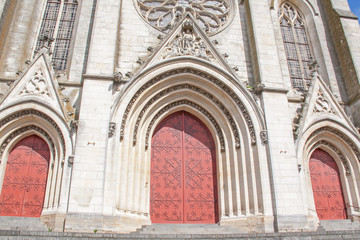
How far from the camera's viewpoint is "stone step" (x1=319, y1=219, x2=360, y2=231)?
34.5 feet

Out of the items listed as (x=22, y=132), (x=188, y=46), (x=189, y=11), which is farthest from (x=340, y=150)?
(x=22, y=132)

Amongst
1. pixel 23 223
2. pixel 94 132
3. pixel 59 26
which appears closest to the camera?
pixel 23 223

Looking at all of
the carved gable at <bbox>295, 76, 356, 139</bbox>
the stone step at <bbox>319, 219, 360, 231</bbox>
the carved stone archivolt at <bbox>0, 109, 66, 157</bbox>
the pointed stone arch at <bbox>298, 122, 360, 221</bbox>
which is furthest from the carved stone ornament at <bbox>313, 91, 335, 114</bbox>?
the carved stone archivolt at <bbox>0, 109, 66, 157</bbox>

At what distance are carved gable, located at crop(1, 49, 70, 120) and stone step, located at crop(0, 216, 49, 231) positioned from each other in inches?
126

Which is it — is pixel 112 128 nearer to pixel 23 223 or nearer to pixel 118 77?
pixel 118 77

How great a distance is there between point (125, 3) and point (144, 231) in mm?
8980

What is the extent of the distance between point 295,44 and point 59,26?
1011 centimetres

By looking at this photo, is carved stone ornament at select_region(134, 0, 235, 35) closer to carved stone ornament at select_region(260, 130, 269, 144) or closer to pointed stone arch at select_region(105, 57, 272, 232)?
pointed stone arch at select_region(105, 57, 272, 232)

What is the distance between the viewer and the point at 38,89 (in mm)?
10688

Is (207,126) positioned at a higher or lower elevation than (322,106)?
lower

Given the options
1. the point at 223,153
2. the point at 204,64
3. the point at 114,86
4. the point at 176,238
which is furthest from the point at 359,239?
the point at 114,86

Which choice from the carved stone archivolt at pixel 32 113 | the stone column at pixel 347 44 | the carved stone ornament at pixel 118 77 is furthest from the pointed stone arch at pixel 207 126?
the stone column at pixel 347 44

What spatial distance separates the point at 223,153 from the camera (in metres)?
11.4

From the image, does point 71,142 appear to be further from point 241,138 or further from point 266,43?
point 266,43
